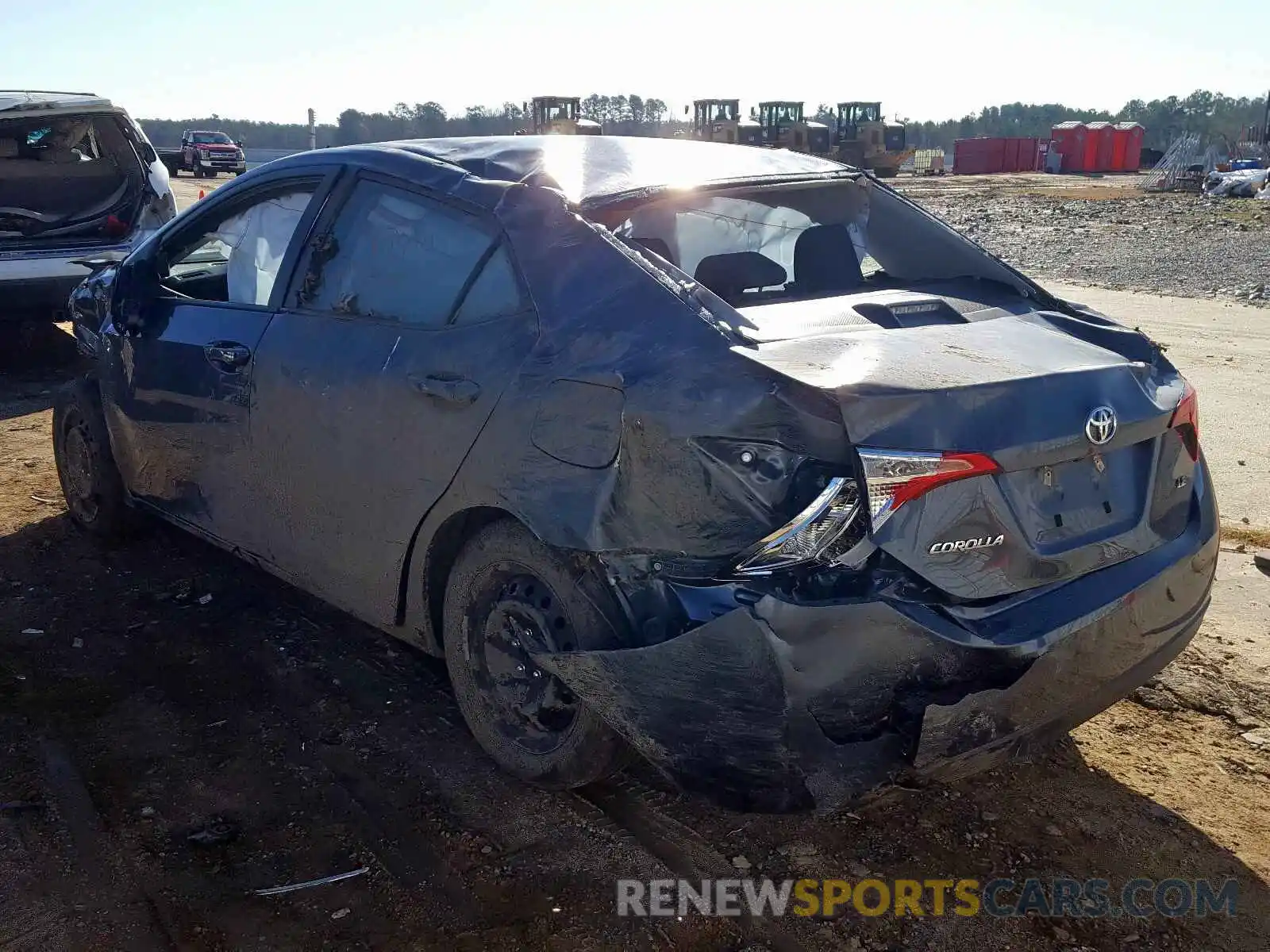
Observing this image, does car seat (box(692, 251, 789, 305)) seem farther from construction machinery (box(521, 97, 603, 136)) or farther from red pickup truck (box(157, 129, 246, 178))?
red pickup truck (box(157, 129, 246, 178))

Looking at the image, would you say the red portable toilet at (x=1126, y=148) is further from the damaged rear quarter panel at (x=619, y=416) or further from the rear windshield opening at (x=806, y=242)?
the damaged rear quarter panel at (x=619, y=416)

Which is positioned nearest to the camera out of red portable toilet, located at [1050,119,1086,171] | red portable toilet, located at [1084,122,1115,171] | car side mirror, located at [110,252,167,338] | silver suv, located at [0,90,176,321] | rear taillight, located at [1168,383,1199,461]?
rear taillight, located at [1168,383,1199,461]

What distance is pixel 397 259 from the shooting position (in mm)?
3645

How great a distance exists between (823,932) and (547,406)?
146cm

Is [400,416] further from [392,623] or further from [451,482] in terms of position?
[392,623]

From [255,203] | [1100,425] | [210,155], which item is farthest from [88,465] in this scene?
[210,155]

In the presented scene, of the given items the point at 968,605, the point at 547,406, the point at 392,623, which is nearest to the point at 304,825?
the point at 392,623

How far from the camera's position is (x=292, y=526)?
3.94 metres

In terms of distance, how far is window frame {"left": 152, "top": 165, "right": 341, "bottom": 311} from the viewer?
13.0 ft

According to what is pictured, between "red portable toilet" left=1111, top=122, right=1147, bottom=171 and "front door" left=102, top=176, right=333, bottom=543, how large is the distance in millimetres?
58270

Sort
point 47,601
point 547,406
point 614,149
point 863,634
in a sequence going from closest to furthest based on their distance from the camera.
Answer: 1. point 863,634
2. point 547,406
3. point 614,149
4. point 47,601


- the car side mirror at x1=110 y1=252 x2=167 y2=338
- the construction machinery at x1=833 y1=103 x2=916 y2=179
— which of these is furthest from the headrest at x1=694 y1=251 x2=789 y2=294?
the construction machinery at x1=833 y1=103 x2=916 y2=179

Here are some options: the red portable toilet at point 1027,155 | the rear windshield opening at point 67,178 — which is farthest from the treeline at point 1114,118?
the rear windshield opening at point 67,178

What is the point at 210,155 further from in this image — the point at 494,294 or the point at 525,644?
the point at 525,644
